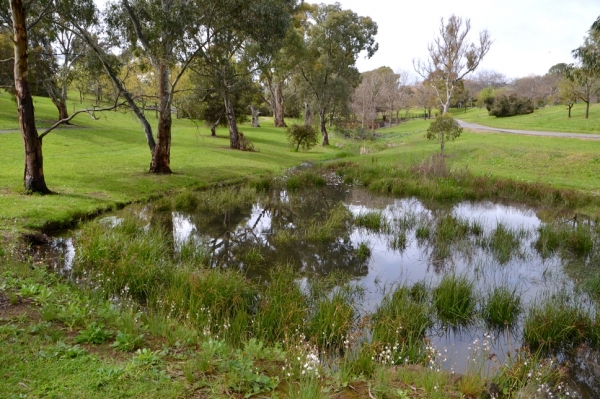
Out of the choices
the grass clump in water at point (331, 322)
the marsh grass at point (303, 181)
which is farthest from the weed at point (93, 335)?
the marsh grass at point (303, 181)

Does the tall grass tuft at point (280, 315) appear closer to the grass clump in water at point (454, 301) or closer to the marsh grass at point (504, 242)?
the grass clump in water at point (454, 301)

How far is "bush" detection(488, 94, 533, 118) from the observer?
55.2 metres

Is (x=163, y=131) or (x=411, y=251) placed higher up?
(x=163, y=131)

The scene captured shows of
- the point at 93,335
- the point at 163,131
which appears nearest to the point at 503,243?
the point at 93,335

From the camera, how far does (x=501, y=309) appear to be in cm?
640

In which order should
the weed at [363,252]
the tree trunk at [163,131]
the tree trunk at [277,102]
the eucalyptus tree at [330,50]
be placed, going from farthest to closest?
the tree trunk at [277,102], the eucalyptus tree at [330,50], the tree trunk at [163,131], the weed at [363,252]

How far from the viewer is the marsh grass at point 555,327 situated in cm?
577

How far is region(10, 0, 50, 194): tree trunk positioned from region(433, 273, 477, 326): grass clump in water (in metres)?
12.1

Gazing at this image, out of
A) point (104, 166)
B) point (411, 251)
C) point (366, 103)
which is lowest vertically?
→ point (411, 251)

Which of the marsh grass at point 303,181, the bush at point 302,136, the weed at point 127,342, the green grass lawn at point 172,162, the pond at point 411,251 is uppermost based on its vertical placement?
the bush at point 302,136

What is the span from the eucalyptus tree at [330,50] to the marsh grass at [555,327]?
30577 millimetres

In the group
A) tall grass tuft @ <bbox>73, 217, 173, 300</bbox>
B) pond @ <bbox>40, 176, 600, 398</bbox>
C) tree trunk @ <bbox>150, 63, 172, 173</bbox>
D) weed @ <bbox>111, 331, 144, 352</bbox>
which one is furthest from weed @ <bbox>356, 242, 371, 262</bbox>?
tree trunk @ <bbox>150, 63, 172, 173</bbox>

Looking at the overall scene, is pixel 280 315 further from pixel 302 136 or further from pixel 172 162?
pixel 302 136

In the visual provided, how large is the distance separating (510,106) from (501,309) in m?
56.8
